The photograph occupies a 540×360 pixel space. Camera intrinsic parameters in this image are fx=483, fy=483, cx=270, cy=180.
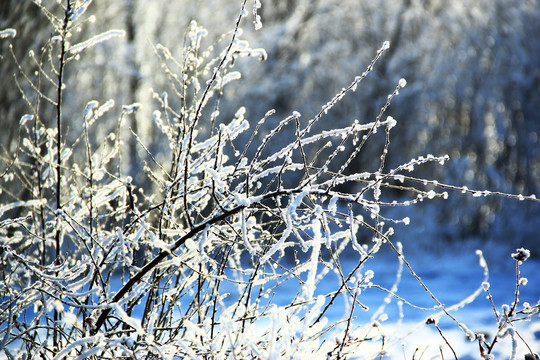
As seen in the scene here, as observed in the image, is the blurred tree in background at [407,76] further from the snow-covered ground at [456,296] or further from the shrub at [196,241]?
the shrub at [196,241]

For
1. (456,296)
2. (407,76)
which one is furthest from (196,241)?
(407,76)

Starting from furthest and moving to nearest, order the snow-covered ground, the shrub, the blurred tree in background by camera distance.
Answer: the blurred tree in background
the snow-covered ground
the shrub

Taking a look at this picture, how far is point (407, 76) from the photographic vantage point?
25.2ft

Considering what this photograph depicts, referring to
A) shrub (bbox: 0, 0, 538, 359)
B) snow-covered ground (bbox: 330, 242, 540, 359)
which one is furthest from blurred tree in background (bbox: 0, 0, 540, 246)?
shrub (bbox: 0, 0, 538, 359)

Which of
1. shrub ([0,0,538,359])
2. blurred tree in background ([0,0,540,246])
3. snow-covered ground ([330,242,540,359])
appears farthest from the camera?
blurred tree in background ([0,0,540,246])

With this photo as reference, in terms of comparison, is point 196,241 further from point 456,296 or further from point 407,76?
point 407,76

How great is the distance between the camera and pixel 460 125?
7.27 meters

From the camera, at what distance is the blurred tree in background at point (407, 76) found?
22.9ft

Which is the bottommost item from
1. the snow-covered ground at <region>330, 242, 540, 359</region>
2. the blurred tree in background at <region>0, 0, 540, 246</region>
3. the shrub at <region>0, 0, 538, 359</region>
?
the shrub at <region>0, 0, 538, 359</region>

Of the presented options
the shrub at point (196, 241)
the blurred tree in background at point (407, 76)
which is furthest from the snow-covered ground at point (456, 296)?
the shrub at point (196, 241)

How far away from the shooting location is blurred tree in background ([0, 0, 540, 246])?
699 cm

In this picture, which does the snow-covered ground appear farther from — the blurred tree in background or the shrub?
the shrub

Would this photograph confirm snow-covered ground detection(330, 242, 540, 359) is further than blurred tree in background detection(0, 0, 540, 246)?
No

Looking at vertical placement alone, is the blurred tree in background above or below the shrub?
above
